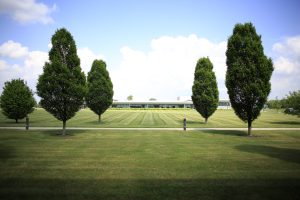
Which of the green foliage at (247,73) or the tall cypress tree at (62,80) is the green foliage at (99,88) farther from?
the green foliage at (247,73)

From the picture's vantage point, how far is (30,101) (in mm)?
33344

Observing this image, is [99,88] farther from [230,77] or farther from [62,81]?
[230,77]

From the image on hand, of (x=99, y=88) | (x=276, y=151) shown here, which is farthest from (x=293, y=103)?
(x=99, y=88)

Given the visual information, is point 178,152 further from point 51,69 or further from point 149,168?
point 51,69

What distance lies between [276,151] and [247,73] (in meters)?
8.41

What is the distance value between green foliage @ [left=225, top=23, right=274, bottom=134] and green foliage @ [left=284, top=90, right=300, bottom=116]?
1880cm

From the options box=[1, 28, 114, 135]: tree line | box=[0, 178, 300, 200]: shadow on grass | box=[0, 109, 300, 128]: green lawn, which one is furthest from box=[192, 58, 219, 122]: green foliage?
box=[0, 178, 300, 200]: shadow on grass

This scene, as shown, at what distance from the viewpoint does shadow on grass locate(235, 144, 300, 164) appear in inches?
524

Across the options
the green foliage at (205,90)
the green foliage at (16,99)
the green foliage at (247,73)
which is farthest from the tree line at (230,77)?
the green foliage at (16,99)

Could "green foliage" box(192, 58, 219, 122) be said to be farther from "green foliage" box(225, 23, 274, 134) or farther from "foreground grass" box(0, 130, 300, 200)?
"foreground grass" box(0, 130, 300, 200)

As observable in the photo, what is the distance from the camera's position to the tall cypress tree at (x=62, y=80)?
66.8 feet

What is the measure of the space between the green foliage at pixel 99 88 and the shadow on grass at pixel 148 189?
2533 centimetres

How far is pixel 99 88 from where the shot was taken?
34.5 meters

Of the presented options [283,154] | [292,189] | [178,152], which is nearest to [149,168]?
[178,152]
